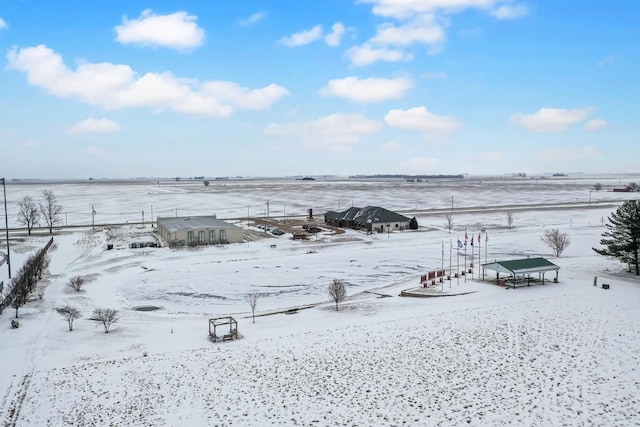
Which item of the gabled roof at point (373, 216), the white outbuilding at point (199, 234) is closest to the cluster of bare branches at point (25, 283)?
the white outbuilding at point (199, 234)

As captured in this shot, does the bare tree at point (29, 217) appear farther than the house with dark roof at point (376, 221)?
Yes

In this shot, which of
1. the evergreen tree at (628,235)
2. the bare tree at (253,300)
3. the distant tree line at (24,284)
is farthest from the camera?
the evergreen tree at (628,235)

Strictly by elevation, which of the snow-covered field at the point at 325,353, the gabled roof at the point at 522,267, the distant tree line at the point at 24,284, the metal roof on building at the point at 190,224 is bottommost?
the snow-covered field at the point at 325,353

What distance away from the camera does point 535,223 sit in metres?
78.8

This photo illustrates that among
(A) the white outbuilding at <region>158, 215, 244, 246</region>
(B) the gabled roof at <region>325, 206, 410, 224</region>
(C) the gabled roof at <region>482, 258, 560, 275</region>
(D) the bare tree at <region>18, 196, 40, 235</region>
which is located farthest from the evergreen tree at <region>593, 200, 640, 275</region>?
(D) the bare tree at <region>18, 196, 40, 235</region>

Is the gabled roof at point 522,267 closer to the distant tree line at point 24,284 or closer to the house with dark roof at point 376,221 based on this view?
the house with dark roof at point 376,221

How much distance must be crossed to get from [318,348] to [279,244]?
115 ft

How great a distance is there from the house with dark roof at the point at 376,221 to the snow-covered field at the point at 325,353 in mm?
26150

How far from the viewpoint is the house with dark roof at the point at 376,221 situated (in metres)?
69.1

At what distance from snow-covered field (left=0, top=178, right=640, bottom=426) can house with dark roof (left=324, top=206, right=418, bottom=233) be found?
26150 mm

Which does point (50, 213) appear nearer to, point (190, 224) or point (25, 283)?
point (190, 224)

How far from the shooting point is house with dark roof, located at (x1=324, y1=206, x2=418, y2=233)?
69.1 m

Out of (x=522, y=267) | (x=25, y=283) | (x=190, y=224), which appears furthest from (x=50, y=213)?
(x=522, y=267)

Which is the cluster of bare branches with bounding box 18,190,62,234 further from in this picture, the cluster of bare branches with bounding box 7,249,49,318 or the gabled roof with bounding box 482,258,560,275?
the gabled roof with bounding box 482,258,560,275
